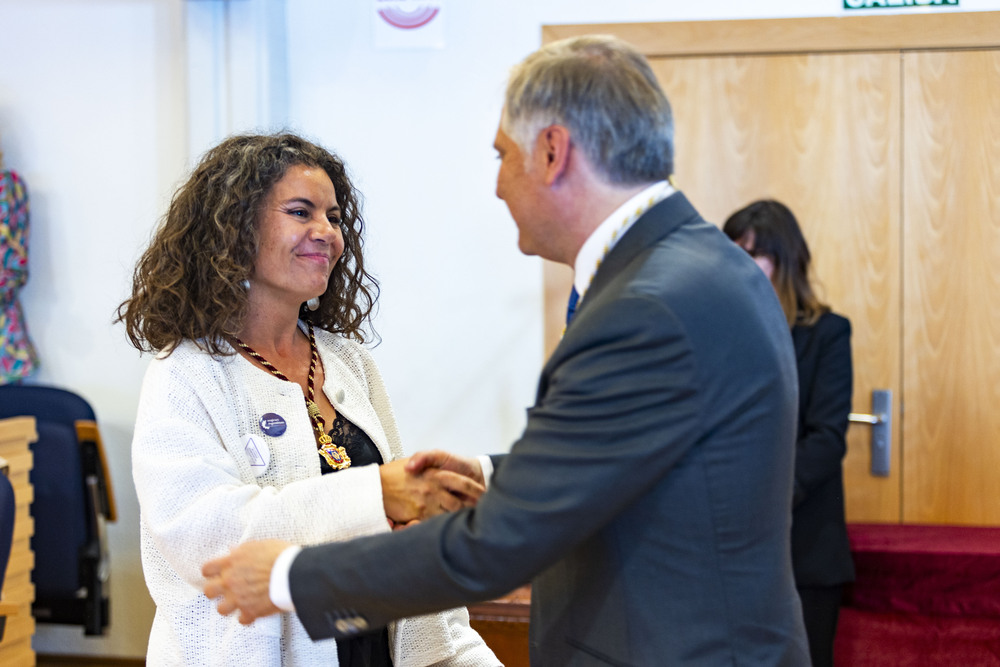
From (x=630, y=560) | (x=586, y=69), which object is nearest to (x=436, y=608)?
(x=630, y=560)

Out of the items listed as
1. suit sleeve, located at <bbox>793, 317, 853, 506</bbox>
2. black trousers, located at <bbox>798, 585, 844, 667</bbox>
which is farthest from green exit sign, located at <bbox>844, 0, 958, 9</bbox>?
→ black trousers, located at <bbox>798, 585, 844, 667</bbox>

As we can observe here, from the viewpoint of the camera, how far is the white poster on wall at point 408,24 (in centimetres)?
384

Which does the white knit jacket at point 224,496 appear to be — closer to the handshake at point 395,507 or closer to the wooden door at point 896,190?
the handshake at point 395,507

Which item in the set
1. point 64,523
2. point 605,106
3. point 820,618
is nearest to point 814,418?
point 820,618

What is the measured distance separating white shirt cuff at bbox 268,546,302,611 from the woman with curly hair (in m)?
0.21

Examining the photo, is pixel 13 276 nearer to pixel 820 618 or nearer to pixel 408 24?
pixel 408 24

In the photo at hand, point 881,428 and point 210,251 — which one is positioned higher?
point 210,251

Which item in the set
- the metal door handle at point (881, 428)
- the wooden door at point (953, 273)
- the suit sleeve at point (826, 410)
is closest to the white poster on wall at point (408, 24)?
the wooden door at point (953, 273)

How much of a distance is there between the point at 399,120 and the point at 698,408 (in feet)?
9.81

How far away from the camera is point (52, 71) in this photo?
165 inches

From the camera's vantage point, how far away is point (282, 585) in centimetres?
125

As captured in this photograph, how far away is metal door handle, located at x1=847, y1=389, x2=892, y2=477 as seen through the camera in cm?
369

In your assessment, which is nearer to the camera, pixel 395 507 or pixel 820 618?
pixel 395 507

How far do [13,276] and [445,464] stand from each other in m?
3.11
